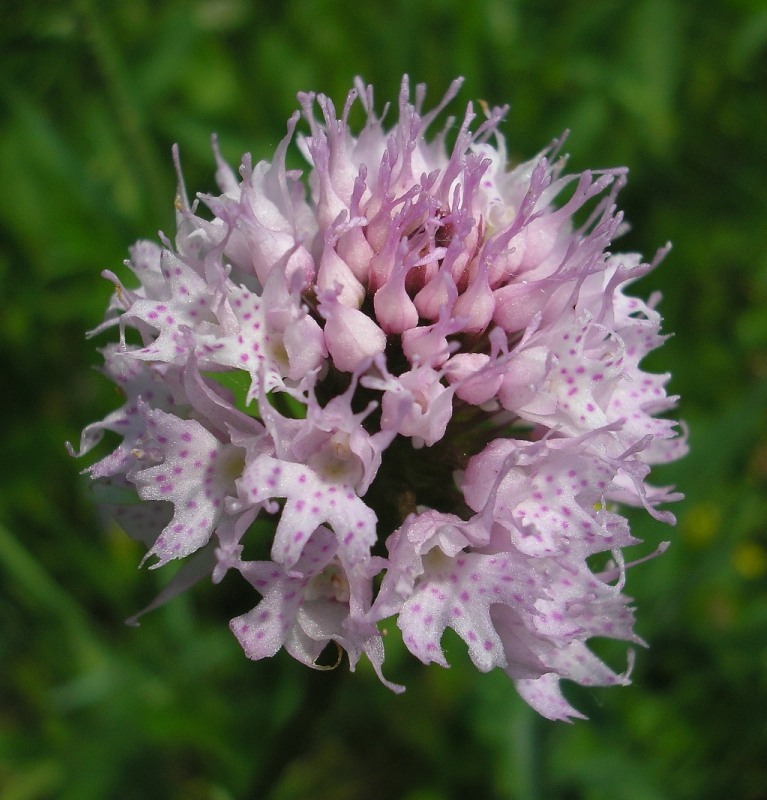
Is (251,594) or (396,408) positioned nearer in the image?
(396,408)

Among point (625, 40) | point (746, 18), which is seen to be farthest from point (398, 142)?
point (746, 18)

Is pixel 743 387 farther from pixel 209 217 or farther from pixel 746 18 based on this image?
pixel 209 217

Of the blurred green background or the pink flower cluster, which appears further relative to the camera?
the blurred green background

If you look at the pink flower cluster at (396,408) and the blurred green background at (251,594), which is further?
the blurred green background at (251,594)

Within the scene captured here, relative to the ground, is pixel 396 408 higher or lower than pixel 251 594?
higher
